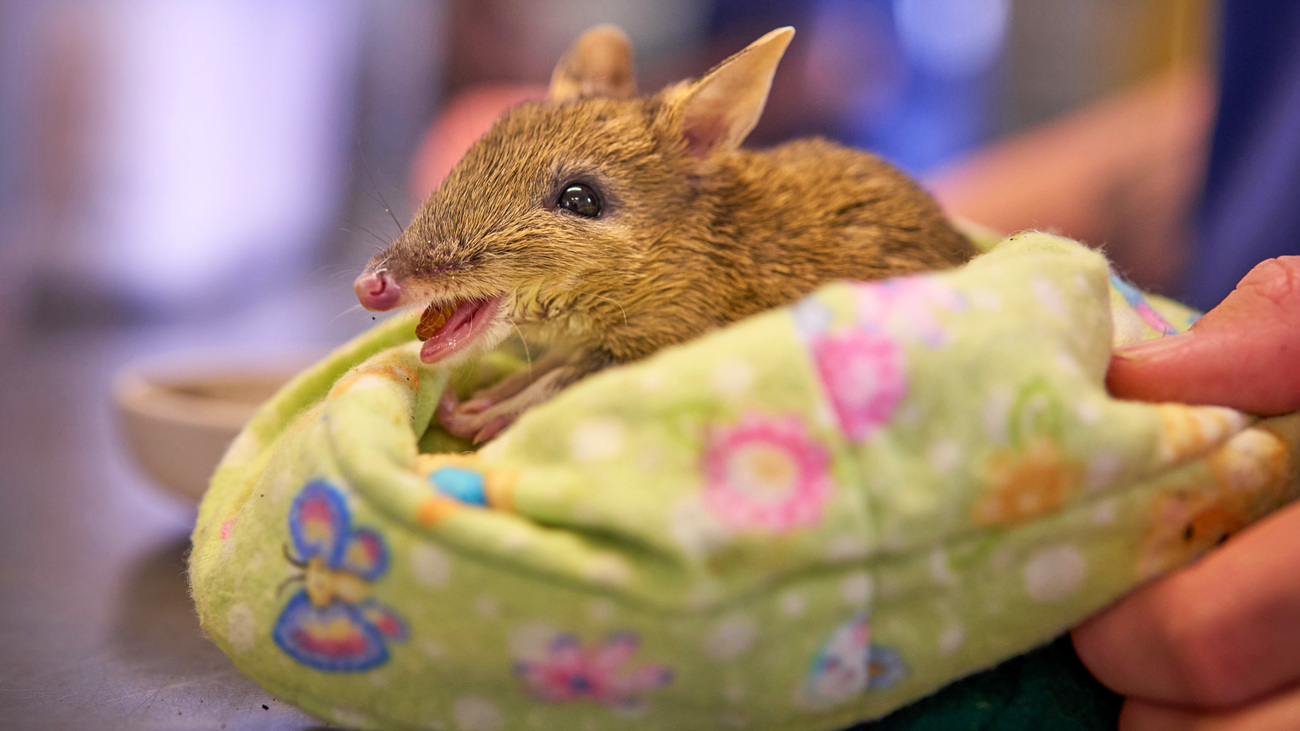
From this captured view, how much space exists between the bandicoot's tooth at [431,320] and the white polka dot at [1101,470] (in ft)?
2.24

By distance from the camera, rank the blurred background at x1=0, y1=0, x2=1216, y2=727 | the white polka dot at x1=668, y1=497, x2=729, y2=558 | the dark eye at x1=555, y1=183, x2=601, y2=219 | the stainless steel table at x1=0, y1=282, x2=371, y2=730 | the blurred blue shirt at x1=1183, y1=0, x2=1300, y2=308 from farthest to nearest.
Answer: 1. the blurred blue shirt at x1=1183, y1=0, x2=1300, y2=308
2. the blurred background at x1=0, y1=0, x2=1216, y2=727
3. the dark eye at x1=555, y1=183, x2=601, y2=219
4. the stainless steel table at x1=0, y1=282, x2=371, y2=730
5. the white polka dot at x1=668, y1=497, x2=729, y2=558

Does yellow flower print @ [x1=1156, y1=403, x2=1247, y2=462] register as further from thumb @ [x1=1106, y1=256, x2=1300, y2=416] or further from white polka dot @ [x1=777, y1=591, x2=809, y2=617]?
white polka dot @ [x1=777, y1=591, x2=809, y2=617]

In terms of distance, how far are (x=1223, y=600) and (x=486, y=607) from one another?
0.50 meters

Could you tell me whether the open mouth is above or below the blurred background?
above

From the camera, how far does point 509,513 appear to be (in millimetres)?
612

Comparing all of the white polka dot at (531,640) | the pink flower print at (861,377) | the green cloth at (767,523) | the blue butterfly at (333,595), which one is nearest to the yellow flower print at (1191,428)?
the green cloth at (767,523)

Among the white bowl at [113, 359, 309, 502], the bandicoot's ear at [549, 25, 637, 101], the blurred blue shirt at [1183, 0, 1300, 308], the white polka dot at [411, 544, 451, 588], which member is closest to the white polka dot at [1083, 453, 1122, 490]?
the white polka dot at [411, 544, 451, 588]

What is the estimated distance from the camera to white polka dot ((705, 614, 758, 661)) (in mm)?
589

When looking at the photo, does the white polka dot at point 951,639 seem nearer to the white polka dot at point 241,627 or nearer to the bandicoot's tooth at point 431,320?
the white polka dot at point 241,627

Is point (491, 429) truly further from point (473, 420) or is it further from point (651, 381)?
point (651, 381)

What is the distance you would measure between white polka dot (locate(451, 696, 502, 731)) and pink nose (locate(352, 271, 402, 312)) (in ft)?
1.52

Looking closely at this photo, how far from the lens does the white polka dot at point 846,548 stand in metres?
0.58

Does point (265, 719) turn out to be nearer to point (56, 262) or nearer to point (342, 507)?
point (342, 507)

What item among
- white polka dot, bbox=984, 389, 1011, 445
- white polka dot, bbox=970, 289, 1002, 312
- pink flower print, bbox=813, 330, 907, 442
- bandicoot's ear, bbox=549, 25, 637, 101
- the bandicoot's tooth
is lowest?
the bandicoot's tooth
